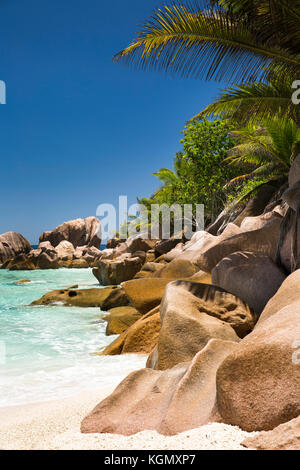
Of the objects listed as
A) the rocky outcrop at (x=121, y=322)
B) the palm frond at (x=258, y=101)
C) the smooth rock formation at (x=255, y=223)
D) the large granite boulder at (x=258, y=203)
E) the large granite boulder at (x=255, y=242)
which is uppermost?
the palm frond at (x=258, y=101)

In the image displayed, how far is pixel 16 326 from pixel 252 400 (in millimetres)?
9010

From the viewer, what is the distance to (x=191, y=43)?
21.6ft

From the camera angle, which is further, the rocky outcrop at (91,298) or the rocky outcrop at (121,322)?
the rocky outcrop at (91,298)

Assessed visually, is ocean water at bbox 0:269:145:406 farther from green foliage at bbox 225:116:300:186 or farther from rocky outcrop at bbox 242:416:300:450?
green foliage at bbox 225:116:300:186

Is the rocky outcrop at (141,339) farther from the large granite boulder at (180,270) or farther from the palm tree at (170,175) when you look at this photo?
the palm tree at (170,175)

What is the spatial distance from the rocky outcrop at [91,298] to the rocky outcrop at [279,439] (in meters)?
8.87

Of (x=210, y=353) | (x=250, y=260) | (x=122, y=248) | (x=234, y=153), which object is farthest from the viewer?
(x=122, y=248)

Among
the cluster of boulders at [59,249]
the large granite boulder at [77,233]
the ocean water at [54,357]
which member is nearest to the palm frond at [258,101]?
the ocean water at [54,357]

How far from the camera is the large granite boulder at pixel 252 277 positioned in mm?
5273

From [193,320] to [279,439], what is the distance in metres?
2.46

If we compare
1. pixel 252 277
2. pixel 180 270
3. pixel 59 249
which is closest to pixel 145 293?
pixel 252 277

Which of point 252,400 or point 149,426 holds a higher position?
point 252,400
